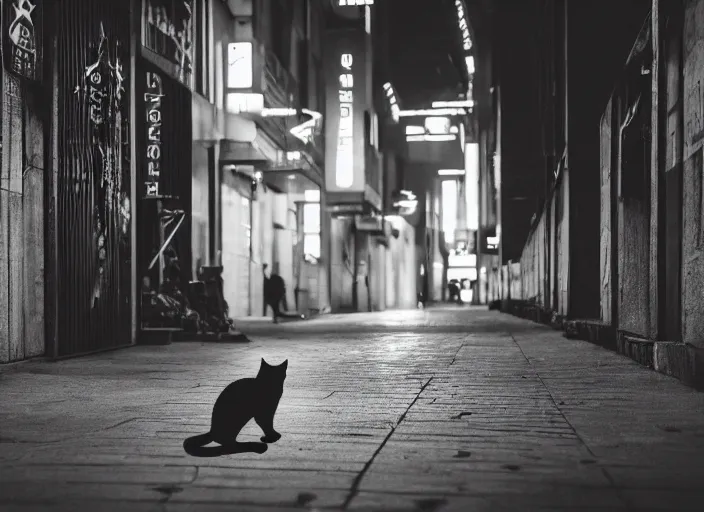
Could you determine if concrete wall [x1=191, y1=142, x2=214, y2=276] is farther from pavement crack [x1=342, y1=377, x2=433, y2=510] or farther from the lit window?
pavement crack [x1=342, y1=377, x2=433, y2=510]

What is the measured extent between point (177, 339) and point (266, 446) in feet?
35.5

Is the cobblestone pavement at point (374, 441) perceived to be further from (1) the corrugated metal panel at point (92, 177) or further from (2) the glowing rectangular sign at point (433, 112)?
(2) the glowing rectangular sign at point (433, 112)

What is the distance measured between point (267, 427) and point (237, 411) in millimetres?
319

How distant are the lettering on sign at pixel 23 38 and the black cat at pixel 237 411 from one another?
708 cm

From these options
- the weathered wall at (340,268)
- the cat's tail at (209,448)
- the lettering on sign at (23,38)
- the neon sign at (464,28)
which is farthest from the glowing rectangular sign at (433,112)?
the cat's tail at (209,448)

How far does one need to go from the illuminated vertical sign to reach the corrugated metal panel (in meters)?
23.1

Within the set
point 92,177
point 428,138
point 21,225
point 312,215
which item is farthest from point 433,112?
point 21,225

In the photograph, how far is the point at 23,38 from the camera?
1029 centimetres

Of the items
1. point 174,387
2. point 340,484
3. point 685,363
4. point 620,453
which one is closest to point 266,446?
point 340,484

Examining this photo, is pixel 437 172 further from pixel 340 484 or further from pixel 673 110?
pixel 340 484

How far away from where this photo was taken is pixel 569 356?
1094 centimetres

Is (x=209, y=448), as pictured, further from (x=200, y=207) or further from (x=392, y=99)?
(x=392, y=99)

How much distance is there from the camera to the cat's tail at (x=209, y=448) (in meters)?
4.28

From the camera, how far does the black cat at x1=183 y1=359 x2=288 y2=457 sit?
4.27 metres
